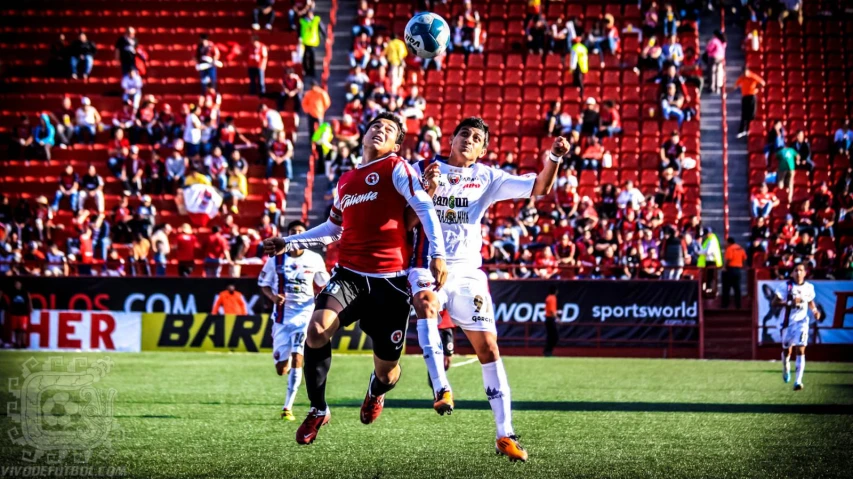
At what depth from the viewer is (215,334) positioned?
79.8 feet

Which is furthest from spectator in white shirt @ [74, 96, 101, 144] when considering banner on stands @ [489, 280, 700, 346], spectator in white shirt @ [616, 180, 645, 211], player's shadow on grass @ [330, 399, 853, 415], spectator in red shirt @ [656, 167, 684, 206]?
player's shadow on grass @ [330, 399, 853, 415]

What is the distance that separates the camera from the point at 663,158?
27.5 metres

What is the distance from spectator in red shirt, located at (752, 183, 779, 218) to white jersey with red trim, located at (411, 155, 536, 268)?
1873cm

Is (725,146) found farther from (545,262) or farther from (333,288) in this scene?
(333,288)

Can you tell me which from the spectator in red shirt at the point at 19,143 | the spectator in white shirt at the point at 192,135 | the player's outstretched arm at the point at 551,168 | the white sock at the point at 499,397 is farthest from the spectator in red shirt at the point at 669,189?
the white sock at the point at 499,397

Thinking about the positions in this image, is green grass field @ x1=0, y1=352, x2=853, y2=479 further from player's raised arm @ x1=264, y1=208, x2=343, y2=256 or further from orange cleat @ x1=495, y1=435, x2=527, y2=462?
player's raised arm @ x1=264, y1=208, x2=343, y2=256

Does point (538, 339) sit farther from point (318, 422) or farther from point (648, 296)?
point (318, 422)

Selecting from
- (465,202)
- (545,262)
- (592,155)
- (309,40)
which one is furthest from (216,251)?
(465,202)

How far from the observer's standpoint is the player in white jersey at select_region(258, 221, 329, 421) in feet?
42.0

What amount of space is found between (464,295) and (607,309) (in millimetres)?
15814

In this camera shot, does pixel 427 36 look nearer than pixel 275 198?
Yes

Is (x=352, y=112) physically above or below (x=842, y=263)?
above

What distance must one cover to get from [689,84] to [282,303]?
66.2ft

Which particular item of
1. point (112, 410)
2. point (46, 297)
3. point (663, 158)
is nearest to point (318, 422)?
point (112, 410)
